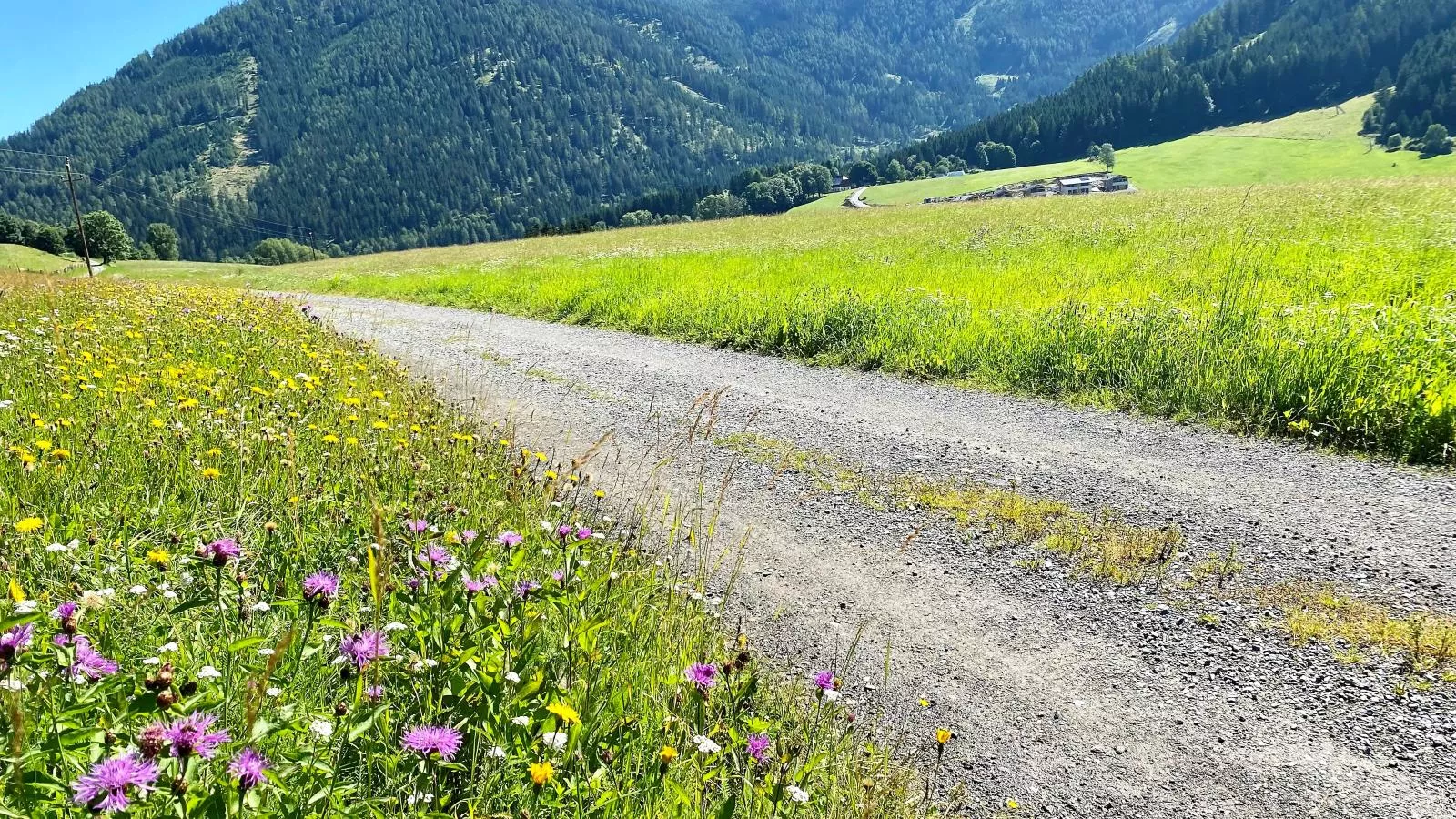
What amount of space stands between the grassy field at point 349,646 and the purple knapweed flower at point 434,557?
0.05ft

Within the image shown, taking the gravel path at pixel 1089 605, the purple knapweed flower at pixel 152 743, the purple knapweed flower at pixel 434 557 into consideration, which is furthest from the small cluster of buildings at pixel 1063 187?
the purple knapweed flower at pixel 152 743

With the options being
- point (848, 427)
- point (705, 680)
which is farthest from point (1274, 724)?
point (848, 427)

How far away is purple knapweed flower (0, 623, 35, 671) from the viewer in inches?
66.5

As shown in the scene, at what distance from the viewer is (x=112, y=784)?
1.50 metres

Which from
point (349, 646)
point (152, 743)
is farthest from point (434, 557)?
point (152, 743)

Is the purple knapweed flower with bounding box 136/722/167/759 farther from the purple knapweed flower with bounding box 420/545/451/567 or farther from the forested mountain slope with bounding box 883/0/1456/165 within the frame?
the forested mountain slope with bounding box 883/0/1456/165

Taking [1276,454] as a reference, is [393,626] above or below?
above

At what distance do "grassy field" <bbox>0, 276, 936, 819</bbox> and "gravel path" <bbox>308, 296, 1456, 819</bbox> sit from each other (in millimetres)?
558

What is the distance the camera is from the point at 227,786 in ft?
5.96

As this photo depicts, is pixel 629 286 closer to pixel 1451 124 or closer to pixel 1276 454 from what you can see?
pixel 1276 454

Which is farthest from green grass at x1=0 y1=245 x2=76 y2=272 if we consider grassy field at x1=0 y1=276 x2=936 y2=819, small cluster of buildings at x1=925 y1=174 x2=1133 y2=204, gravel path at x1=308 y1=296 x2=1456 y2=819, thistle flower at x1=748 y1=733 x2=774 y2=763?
small cluster of buildings at x1=925 y1=174 x2=1133 y2=204

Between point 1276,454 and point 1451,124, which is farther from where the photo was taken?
point 1451,124

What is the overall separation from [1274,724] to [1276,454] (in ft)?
13.2

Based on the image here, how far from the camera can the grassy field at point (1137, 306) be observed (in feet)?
23.4
